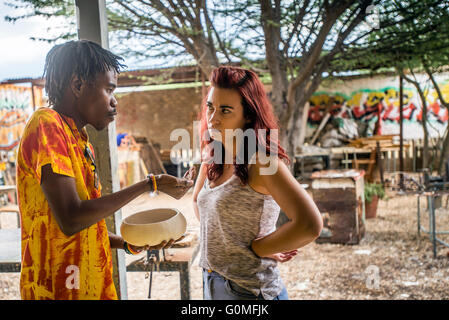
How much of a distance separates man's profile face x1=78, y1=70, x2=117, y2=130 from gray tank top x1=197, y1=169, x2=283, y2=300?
40 centimetres

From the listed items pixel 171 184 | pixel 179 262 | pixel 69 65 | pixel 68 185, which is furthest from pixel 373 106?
pixel 68 185

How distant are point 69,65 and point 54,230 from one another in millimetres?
430

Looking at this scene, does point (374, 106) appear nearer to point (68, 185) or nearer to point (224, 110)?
point (224, 110)

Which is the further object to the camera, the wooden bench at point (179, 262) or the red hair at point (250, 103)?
the wooden bench at point (179, 262)

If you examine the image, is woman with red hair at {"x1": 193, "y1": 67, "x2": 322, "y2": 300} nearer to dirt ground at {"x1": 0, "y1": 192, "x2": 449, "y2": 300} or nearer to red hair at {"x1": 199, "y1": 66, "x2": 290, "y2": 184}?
red hair at {"x1": 199, "y1": 66, "x2": 290, "y2": 184}

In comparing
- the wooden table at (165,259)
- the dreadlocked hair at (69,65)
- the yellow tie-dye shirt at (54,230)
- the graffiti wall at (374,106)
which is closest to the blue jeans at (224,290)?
the yellow tie-dye shirt at (54,230)

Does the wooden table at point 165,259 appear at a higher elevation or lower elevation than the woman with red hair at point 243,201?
lower

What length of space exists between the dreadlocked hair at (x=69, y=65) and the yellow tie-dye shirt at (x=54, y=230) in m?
0.08

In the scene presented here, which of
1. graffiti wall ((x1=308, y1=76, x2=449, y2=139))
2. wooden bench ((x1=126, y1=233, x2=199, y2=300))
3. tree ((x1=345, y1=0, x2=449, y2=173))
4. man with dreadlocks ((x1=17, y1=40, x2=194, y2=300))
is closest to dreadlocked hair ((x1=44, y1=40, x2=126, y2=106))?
man with dreadlocks ((x1=17, y1=40, x2=194, y2=300))

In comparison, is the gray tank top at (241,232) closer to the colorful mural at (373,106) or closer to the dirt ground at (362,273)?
the dirt ground at (362,273)

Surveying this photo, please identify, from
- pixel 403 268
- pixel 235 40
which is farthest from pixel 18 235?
pixel 403 268

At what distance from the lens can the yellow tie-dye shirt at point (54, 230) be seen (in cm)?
85
